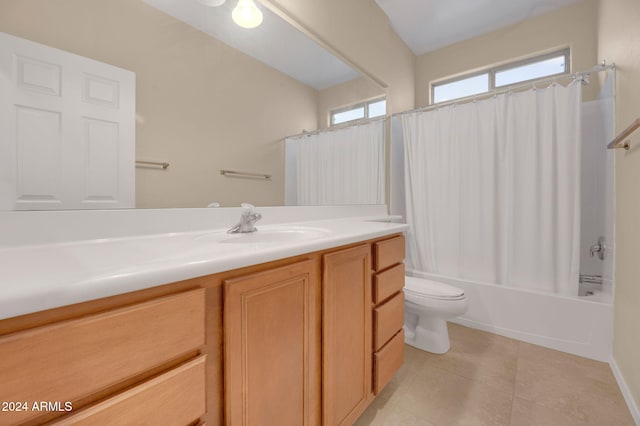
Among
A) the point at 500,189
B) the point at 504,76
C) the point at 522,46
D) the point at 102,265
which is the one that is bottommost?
the point at 102,265

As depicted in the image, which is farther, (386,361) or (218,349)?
(386,361)

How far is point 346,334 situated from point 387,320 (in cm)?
33

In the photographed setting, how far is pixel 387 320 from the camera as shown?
1250mm

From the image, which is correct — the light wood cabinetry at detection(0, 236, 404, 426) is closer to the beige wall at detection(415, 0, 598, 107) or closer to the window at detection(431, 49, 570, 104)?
the window at detection(431, 49, 570, 104)

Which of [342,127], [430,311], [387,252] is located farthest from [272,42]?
[430,311]

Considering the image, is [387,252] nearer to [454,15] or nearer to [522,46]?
[454,15]

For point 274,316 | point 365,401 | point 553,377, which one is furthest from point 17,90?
point 553,377

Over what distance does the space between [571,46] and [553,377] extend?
8.72ft

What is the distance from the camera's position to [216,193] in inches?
47.0

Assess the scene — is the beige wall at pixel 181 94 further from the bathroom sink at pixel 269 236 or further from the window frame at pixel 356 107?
the window frame at pixel 356 107

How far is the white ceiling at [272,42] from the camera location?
3.66 feet

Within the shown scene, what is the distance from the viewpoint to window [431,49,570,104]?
8.01 feet

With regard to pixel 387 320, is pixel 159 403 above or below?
above

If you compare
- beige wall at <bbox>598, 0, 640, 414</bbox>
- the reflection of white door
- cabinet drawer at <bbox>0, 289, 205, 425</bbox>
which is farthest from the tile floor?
the reflection of white door
